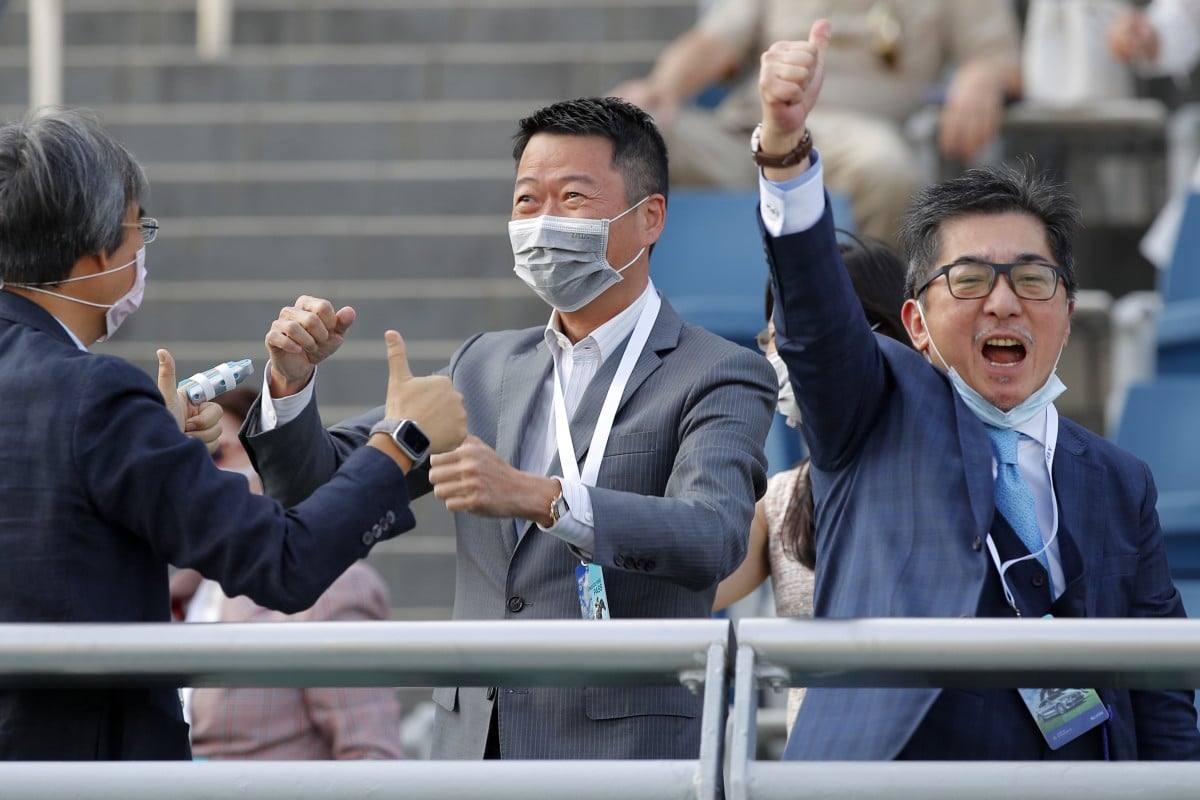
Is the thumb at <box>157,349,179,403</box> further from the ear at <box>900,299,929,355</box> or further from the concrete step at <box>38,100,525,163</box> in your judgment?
the concrete step at <box>38,100,525,163</box>

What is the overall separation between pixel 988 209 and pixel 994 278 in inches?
5.4

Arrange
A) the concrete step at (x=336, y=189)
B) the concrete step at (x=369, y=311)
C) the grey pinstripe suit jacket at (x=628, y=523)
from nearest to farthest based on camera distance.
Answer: the grey pinstripe suit jacket at (x=628, y=523)
the concrete step at (x=369, y=311)
the concrete step at (x=336, y=189)

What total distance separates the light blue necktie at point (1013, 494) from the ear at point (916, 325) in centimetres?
19

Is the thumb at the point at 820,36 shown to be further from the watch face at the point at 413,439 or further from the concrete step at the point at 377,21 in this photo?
the concrete step at the point at 377,21

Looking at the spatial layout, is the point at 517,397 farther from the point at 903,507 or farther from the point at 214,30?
the point at 214,30

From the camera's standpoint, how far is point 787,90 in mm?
2455

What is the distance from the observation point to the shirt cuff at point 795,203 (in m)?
2.52

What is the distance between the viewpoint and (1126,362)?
628 centimetres

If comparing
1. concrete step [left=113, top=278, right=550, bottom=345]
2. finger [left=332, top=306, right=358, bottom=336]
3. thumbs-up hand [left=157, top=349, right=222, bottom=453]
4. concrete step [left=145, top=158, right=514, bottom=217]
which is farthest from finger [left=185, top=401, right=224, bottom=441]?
concrete step [left=145, top=158, right=514, bottom=217]

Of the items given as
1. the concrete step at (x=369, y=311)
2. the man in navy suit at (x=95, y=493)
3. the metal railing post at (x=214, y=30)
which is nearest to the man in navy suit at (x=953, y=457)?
the man in navy suit at (x=95, y=493)

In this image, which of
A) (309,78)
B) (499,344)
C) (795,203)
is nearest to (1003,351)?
(795,203)

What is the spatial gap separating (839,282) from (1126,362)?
3.99 m

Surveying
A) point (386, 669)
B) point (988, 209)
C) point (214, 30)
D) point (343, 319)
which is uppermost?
point (214, 30)

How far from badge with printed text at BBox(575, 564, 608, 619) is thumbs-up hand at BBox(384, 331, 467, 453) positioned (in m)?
0.36
